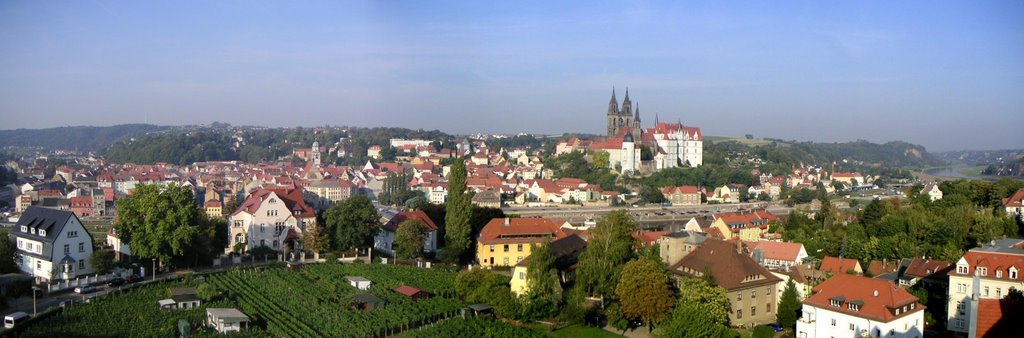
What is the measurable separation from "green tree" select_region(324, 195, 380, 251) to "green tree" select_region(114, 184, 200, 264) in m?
4.01

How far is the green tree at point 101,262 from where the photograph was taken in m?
20.1

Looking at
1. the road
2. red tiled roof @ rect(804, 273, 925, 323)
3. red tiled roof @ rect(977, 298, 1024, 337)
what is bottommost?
the road

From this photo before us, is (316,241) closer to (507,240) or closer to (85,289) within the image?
(507,240)

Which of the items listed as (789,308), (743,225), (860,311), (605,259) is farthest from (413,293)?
(743,225)

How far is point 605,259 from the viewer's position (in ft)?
59.7

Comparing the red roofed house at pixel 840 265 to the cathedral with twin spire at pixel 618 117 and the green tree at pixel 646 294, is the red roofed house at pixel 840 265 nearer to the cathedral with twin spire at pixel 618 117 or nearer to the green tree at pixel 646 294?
the green tree at pixel 646 294

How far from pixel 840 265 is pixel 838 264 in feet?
0.36

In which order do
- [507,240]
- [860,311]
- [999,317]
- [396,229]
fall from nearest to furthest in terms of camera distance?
1. [999,317]
2. [860,311]
3. [507,240]
4. [396,229]

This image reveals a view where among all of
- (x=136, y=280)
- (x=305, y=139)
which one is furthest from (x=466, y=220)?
(x=305, y=139)

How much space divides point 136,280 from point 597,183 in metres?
39.1

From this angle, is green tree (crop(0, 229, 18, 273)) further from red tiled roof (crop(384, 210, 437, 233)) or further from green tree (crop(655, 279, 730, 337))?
green tree (crop(655, 279, 730, 337))

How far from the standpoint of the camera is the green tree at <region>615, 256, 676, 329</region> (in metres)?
16.6

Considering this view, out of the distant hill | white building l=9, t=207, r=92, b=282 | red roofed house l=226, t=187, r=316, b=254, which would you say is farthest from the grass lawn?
the distant hill

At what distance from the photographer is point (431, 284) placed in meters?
19.8
